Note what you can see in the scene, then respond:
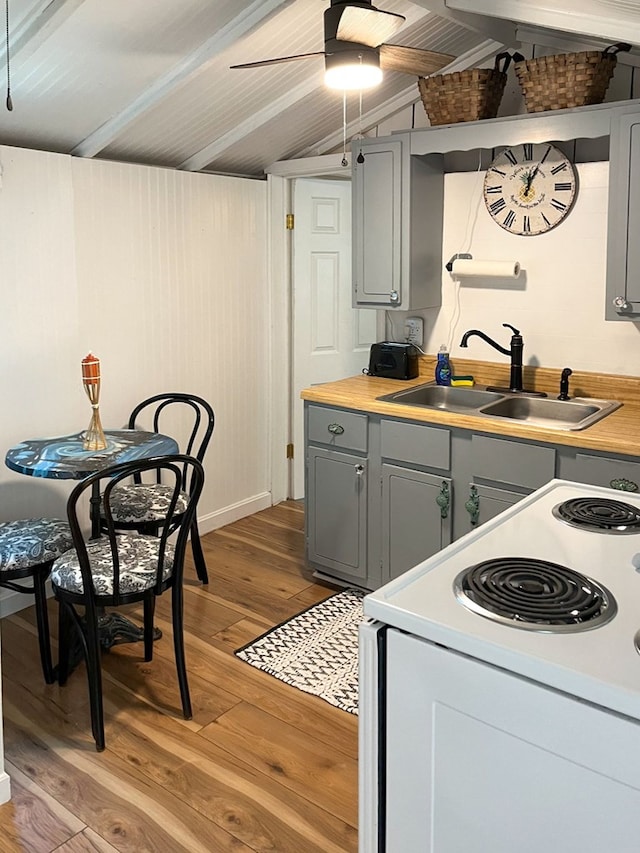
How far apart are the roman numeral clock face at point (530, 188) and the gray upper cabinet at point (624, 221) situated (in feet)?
1.45

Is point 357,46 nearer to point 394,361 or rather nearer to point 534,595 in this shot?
point 394,361

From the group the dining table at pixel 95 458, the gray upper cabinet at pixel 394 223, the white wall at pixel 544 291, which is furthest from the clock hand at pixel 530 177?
the dining table at pixel 95 458

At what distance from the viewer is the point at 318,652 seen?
319cm

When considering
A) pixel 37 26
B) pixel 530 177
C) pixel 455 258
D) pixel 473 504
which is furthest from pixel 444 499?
pixel 37 26

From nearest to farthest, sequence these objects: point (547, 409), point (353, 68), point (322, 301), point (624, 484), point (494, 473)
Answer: point (353, 68), point (624, 484), point (494, 473), point (547, 409), point (322, 301)

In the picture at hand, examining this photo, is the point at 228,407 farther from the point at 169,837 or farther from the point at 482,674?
the point at 482,674

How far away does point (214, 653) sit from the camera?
319 centimetres

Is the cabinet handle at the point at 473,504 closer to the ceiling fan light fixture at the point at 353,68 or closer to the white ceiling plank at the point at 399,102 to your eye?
the ceiling fan light fixture at the point at 353,68

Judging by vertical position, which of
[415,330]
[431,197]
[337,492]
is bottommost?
[337,492]

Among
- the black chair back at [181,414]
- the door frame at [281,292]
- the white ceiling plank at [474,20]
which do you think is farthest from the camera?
the door frame at [281,292]

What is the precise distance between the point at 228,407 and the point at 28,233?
4.96 ft

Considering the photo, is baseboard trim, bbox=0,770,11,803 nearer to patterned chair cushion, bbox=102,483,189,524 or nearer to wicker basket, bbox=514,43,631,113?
patterned chair cushion, bbox=102,483,189,524

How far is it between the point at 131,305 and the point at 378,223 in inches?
49.1

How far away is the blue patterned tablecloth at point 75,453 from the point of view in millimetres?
2879
